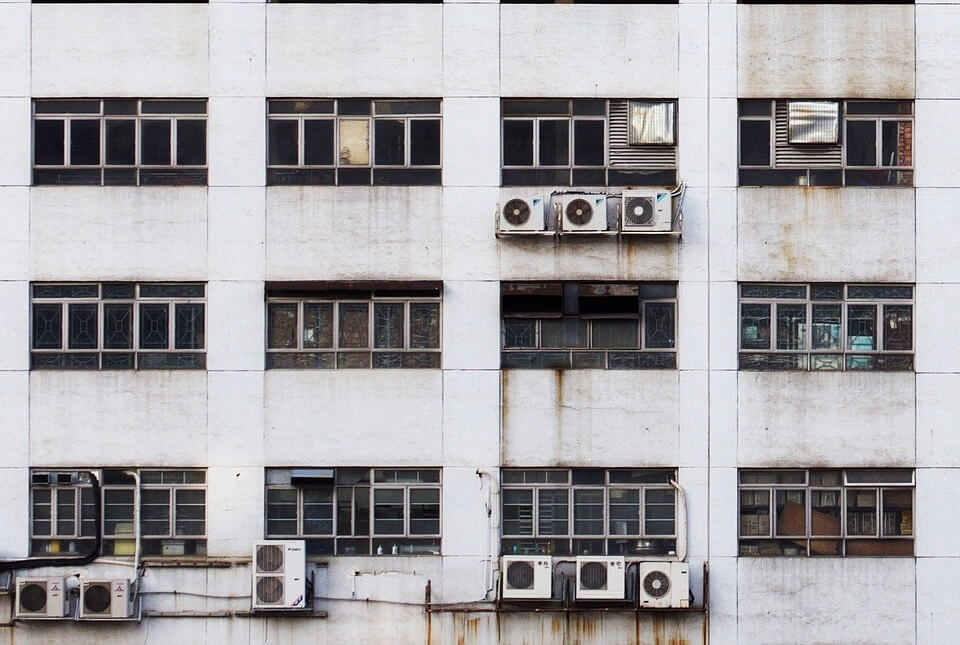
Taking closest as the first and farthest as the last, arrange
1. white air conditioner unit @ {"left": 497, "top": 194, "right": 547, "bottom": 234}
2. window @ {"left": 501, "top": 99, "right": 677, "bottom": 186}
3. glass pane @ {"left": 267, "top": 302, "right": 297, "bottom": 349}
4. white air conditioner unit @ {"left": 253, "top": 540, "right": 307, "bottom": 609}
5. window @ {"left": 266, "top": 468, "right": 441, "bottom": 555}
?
white air conditioner unit @ {"left": 253, "top": 540, "right": 307, "bottom": 609}, white air conditioner unit @ {"left": 497, "top": 194, "right": 547, "bottom": 234}, window @ {"left": 266, "top": 468, "right": 441, "bottom": 555}, glass pane @ {"left": 267, "top": 302, "right": 297, "bottom": 349}, window @ {"left": 501, "top": 99, "right": 677, "bottom": 186}

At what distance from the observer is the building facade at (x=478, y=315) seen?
42.0ft

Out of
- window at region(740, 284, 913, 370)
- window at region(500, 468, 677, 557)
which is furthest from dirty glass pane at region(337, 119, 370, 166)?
window at region(740, 284, 913, 370)

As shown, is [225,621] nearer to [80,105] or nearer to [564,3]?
[80,105]

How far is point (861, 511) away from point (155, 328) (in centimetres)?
942

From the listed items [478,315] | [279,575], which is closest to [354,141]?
[478,315]

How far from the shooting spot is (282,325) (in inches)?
514

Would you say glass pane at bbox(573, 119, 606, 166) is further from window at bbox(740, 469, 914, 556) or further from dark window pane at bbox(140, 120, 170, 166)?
dark window pane at bbox(140, 120, 170, 166)

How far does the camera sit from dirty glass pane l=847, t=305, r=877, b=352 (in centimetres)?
1309

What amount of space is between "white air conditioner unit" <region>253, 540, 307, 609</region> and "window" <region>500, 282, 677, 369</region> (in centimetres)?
356

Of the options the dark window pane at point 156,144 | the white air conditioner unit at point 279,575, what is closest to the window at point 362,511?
the white air conditioner unit at point 279,575

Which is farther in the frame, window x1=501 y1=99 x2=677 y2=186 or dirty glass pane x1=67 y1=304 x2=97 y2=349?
window x1=501 y1=99 x2=677 y2=186

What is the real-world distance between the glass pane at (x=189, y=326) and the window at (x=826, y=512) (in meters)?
7.23

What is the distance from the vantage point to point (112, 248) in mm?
12891

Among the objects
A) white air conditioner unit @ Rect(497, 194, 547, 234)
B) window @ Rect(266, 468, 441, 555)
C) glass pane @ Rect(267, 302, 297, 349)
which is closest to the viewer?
white air conditioner unit @ Rect(497, 194, 547, 234)
